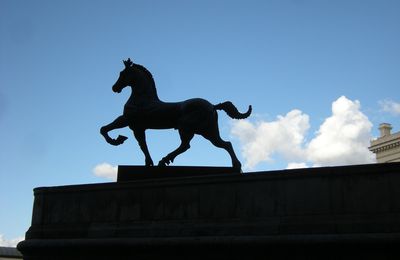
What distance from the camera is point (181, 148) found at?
12.4 m

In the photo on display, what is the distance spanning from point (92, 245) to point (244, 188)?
3.30 metres

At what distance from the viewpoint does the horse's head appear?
13422 mm

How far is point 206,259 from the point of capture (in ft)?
32.3

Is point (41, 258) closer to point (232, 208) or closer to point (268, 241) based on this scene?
point (232, 208)

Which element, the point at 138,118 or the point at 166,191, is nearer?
the point at 166,191

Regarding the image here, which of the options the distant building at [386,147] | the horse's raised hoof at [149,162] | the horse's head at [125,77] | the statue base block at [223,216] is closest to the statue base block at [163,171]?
the statue base block at [223,216]

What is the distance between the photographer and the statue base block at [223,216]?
29.2 ft

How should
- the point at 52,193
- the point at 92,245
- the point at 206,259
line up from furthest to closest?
the point at 52,193 → the point at 92,245 → the point at 206,259

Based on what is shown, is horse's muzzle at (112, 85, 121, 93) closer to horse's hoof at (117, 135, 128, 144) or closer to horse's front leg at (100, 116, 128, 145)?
horse's front leg at (100, 116, 128, 145)

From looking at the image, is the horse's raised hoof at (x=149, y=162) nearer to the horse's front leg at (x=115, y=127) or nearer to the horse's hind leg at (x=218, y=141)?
the horse's front leg at (x=115, y=127)

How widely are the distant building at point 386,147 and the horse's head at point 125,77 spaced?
1202 inches

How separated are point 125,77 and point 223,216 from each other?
5.01 m

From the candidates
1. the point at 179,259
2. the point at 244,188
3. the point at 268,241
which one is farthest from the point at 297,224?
the point at 179,259

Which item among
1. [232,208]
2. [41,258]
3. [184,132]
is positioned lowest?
[41,258]
